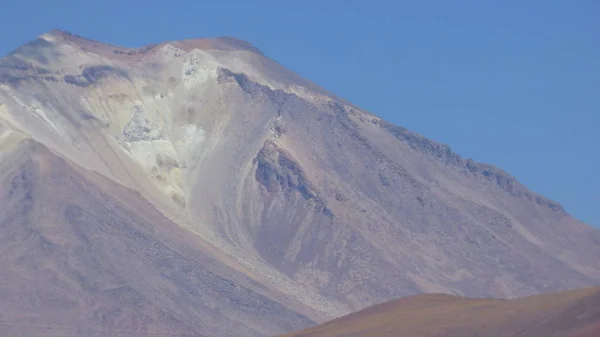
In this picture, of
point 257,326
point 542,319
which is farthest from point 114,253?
point 542,319

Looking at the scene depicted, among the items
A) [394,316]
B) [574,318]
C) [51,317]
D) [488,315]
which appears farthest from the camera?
[51,317]

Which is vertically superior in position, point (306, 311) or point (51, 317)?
point (306, 311)

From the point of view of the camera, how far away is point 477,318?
249 ft

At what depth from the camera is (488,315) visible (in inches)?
2970

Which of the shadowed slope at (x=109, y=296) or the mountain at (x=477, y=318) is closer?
the mountain at (x=477, y=318)

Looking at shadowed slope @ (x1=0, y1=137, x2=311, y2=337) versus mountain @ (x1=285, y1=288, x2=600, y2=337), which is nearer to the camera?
mountain @ (x1=285, y1=288, x2=600, y2=337)

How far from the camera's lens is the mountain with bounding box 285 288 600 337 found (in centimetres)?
6700

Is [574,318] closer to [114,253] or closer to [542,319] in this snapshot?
[542,319]

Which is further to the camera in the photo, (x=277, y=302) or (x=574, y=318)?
(x=277, y=302)

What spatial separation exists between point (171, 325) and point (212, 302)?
41.6 ft

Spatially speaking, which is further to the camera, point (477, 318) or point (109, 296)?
point (109, 296)

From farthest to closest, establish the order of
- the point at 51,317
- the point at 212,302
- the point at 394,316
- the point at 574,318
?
the point at 212,302 → the point at 51,317 → the point at 394,316 → the point at 574,318

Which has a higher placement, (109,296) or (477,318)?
(109,296)

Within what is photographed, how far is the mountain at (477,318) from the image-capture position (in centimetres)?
6700
